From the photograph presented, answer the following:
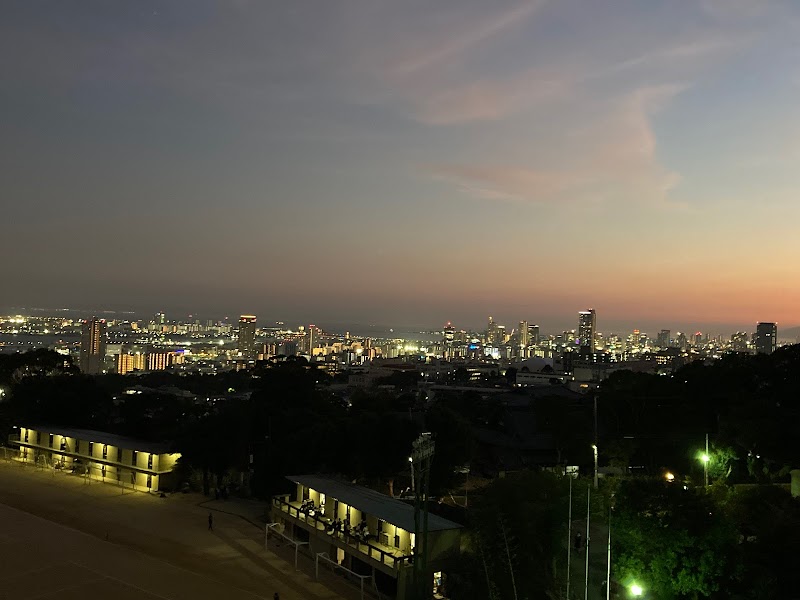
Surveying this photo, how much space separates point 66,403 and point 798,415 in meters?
31.6

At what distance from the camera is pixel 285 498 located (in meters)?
20.4

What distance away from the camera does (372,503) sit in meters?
17.5

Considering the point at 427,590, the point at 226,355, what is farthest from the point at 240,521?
the point at 226,355

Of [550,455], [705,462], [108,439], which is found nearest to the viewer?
[705,462]

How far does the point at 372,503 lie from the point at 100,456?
1520 cm

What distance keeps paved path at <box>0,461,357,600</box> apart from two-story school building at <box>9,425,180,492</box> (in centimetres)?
110

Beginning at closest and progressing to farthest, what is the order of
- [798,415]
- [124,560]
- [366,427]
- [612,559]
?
1. [612,559]
2. [124,560]
3. [798,415]
4. [366,427]

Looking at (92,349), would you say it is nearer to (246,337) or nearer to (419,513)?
(246,337)

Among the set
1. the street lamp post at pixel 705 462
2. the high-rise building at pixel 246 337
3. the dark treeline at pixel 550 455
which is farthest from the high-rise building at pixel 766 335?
the street lamp post at pixel 705 462

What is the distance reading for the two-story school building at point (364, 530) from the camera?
1494 cm

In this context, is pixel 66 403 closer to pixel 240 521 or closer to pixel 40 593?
pixel 240 521

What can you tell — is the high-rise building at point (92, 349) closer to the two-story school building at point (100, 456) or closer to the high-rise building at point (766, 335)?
the two-story school building at point (100, 456)

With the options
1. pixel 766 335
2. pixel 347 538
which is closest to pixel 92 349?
pixel 347 538

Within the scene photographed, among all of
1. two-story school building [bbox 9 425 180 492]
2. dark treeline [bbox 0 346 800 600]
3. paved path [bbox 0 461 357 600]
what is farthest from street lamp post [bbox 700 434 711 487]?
two-story school building [bbox 9 425 180 492]
